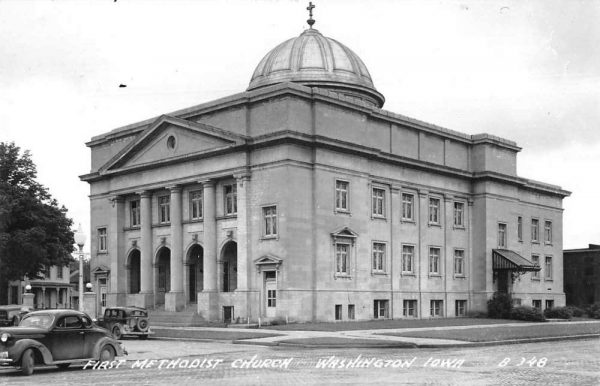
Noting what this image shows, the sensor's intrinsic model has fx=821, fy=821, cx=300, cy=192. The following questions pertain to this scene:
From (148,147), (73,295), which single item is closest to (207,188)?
(148,147)

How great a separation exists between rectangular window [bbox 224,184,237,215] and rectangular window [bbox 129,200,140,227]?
391 inches

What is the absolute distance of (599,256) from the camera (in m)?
77.8

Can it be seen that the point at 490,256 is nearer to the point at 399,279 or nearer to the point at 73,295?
the point at 399,279

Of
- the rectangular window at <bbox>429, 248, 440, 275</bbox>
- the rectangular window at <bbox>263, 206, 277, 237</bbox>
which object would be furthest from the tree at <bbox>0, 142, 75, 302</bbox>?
the rectangular window at <bbox>429, 248, 440, 275</bbox>

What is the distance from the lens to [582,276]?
78.8m

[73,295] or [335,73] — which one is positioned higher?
[335,73]

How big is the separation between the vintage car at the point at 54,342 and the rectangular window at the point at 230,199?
88.7ft

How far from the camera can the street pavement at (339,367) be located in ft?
61.5

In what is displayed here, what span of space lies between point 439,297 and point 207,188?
61.5 feet

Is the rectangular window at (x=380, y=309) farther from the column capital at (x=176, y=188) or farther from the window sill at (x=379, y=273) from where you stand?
the column capital at (x=176, y=188)

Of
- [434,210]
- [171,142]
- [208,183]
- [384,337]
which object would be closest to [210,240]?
[208,183]

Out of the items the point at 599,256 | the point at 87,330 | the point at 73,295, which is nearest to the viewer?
the point at 87,330

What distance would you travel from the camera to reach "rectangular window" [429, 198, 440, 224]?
5844 centimetres

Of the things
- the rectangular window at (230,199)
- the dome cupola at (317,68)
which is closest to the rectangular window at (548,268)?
the dome cupola at (317,68)
